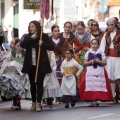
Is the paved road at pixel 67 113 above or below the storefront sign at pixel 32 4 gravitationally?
below

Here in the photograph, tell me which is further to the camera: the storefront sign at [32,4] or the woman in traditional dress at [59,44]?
the storefront sign at [32,4]

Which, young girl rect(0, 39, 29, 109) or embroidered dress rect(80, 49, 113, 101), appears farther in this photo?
embroidered dress rect(80, 49, 113, 101)

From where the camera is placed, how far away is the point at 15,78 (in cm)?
1606

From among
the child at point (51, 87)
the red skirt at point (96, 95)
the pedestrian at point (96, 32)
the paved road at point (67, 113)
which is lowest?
the paved road at point (67, 113)

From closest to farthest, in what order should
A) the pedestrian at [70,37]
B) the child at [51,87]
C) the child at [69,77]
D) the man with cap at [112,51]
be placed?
the child at [51,87]
the child at [69,77]
the man with cap at [112,51]
the pedestrian at [70,37]

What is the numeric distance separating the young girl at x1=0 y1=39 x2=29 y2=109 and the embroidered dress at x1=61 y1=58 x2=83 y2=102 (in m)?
1.24

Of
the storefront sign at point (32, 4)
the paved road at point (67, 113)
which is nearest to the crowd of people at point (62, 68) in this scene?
the paved road at point (67, 113)

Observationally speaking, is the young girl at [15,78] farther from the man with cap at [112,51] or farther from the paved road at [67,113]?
the man with cap at [112,51]

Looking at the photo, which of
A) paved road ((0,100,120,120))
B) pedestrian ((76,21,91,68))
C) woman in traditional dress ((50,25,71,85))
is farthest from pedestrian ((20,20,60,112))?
pedestrian ((76,21,91,68))

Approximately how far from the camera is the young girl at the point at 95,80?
16672 mm

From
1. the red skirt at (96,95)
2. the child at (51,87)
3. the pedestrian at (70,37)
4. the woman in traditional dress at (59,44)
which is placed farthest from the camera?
the pedestrian at (70,37)

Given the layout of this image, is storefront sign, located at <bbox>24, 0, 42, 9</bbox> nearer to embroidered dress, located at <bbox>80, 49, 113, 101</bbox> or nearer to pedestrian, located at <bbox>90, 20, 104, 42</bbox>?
pedestrian, located at <bbox>90, 20, 104, 42</bbox>

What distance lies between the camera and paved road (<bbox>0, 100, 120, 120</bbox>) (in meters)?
14.1

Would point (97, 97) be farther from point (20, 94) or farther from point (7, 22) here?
point (7, 22)
